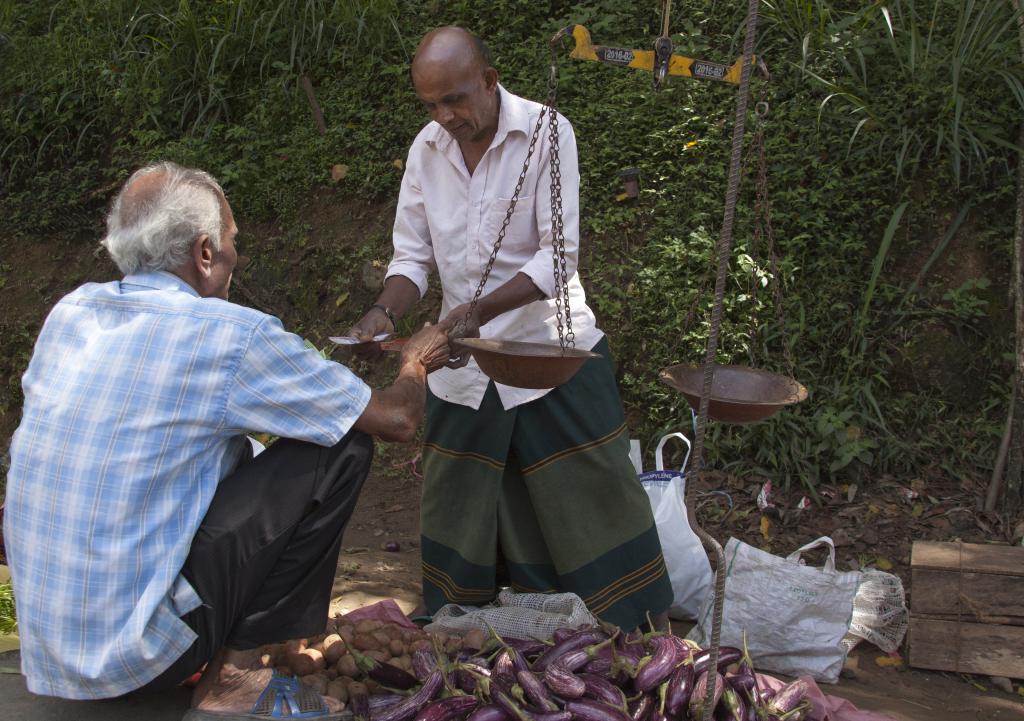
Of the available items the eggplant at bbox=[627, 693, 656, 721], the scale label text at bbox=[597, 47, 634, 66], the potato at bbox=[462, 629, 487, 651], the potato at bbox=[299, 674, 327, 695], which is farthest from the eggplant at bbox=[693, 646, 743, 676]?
the scale label text at bbox=[597, 47, 634, 66]

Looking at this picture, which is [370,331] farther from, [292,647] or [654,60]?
[654,60]

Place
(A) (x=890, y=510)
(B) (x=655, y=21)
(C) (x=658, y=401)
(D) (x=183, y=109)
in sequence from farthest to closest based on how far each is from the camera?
(D) (x=183, y=109), (B) (x=655, y=21), (C) (x=658, y=401), (A) (x=890, y=510)

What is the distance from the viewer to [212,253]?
2.25 metres

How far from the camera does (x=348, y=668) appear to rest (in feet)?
8.66

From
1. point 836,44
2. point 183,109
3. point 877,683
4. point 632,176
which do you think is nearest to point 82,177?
point 183,109

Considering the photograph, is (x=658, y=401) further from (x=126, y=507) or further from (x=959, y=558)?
(x=126, y=507)

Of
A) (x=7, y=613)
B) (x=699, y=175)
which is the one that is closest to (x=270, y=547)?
(x=7, y=613)

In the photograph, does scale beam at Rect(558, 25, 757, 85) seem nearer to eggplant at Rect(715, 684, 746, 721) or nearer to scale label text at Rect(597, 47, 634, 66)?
scale label text at Rect(597, 47, 634, 66)

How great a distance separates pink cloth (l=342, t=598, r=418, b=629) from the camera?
9.81 feet

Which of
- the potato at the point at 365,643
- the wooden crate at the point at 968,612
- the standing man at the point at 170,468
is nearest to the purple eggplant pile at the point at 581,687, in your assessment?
the potato at the point at 365,643

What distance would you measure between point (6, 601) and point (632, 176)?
11.2ft

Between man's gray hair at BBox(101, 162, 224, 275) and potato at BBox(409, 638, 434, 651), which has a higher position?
man's gray hair at BBox(101, 162, 224, 275)

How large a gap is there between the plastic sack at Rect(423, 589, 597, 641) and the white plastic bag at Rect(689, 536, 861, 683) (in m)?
0.48

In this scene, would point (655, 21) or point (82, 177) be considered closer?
point (655, 21)
